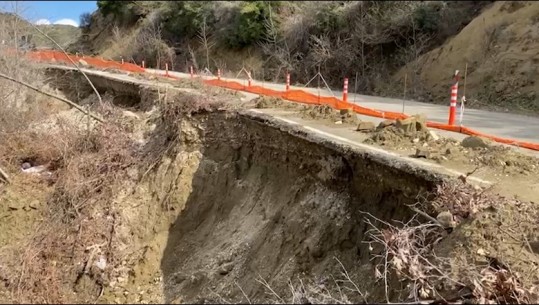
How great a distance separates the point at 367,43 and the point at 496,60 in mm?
7155

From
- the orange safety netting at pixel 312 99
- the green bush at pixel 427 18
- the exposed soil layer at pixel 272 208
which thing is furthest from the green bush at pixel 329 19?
the exposed soil layer at pixel 272 208

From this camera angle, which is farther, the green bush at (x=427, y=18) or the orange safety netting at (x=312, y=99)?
the green bush at (x=427, y=18)

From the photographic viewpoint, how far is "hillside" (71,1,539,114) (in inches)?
600

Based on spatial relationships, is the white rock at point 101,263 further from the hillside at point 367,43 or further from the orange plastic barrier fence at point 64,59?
the orange plastic barrier fence at point 64,59

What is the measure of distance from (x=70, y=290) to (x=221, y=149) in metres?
3.96

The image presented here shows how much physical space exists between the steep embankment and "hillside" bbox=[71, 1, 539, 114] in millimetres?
35

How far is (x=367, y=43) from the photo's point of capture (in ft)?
71.3

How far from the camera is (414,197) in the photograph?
20.2 ft

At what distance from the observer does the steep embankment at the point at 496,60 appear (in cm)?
1407

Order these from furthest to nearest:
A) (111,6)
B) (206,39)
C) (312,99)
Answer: (111,6)
(206,39)
(312,99)

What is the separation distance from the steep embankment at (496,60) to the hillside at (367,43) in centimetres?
4

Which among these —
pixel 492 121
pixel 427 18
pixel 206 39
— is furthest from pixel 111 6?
pixel 492 121

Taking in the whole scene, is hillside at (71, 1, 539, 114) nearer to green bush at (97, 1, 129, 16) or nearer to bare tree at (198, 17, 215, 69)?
bare tree at (198, 17, 215, 69)

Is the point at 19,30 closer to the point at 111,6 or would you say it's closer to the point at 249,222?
the point at 249,222
